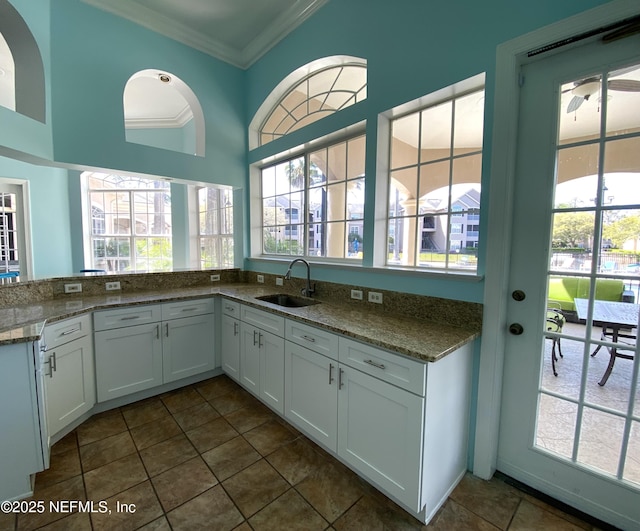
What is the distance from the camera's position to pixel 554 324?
4.97ft

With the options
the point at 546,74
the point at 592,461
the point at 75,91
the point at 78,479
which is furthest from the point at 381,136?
the point at 78,479

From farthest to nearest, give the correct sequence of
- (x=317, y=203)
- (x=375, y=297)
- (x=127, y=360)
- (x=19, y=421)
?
(x=317, y=203) < (x=127, y=360) < (x=375, y=297) < (x=19, y=421)

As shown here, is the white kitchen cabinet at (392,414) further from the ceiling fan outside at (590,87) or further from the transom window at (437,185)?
the ceiling fan outside at (590,87)

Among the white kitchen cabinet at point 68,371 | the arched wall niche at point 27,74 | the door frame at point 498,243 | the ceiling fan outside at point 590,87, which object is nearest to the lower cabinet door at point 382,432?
the door frame at point 498,243

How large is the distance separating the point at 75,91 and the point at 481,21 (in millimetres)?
3006

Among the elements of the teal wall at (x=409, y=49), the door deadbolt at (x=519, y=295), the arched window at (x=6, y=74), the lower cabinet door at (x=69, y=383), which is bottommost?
the lower cabinet door at (x=69, y=383)

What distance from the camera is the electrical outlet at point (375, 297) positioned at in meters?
2.11

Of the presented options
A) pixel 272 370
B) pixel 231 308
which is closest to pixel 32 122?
pixel 231 308

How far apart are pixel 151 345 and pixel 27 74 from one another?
232 centimetres

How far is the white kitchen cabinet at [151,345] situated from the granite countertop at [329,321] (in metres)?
0.11

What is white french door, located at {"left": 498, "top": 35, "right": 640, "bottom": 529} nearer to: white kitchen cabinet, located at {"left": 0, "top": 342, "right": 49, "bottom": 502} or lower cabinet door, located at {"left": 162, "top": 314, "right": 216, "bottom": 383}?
lower cabinet door, located at {"left": 162, "top": 314, "right": 216, "bottom": 383}

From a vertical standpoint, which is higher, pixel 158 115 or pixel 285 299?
pixel 158 115

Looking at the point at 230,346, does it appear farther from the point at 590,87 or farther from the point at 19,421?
the point at 590,87

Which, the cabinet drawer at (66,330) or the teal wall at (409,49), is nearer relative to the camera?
the teal wall at (409,49)
